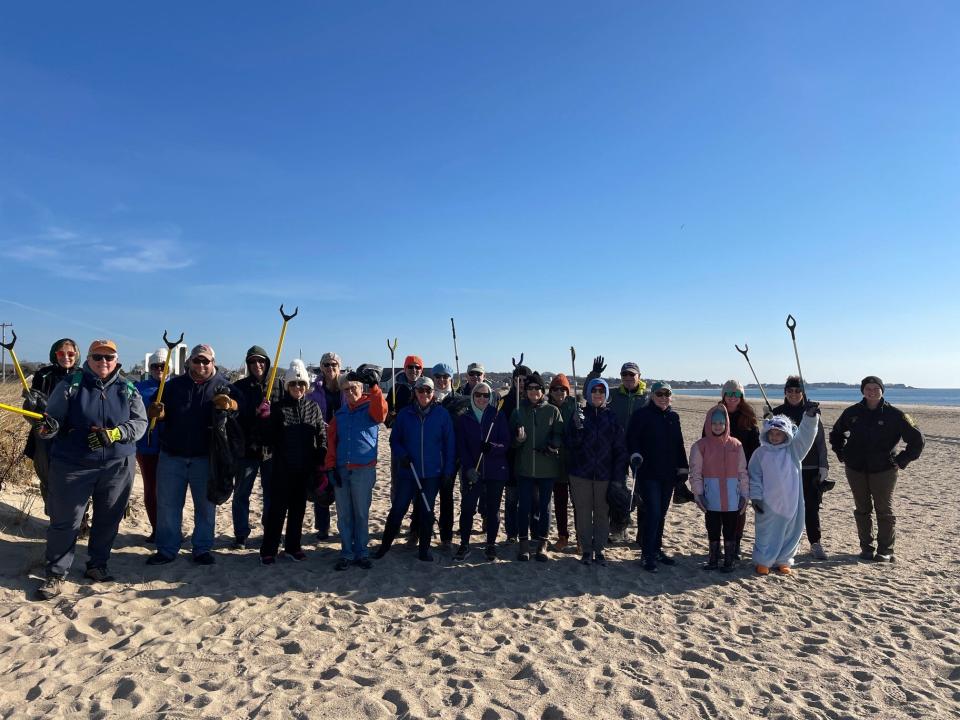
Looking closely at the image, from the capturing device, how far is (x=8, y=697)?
3438 millimetres

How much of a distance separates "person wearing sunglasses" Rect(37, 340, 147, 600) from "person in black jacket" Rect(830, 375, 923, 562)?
6.83 metres

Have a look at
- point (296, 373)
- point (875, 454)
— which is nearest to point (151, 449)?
point (296, 373)

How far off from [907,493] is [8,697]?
12.8m

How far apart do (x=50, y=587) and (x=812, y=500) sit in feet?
23.8

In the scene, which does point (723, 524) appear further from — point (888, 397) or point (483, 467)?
point (888, 397)

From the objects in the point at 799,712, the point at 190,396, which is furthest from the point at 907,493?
the point at 190,396

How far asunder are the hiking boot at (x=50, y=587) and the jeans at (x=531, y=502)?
159 inches

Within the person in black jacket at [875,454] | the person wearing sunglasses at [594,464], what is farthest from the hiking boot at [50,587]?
the person in black jacket at [875,454]

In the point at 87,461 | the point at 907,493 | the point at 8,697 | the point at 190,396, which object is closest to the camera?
the point at 8,697

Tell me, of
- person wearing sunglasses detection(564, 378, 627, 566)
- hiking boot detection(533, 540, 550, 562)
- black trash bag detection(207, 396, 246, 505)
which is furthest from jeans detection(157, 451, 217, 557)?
person wearing sunglasses detection(564, 378, 627, 566)

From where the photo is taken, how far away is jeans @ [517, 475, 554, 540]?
247 inches

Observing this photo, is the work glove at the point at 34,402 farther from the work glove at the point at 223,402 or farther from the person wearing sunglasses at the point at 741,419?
the person wearing sunglasses at the point at 741,419

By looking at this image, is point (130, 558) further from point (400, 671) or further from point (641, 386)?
point (641, 386)

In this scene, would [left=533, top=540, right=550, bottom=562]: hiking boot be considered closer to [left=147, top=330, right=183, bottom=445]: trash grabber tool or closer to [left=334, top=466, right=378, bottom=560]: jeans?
[left=334, top=466, right=378, bottom=560]: jeans
